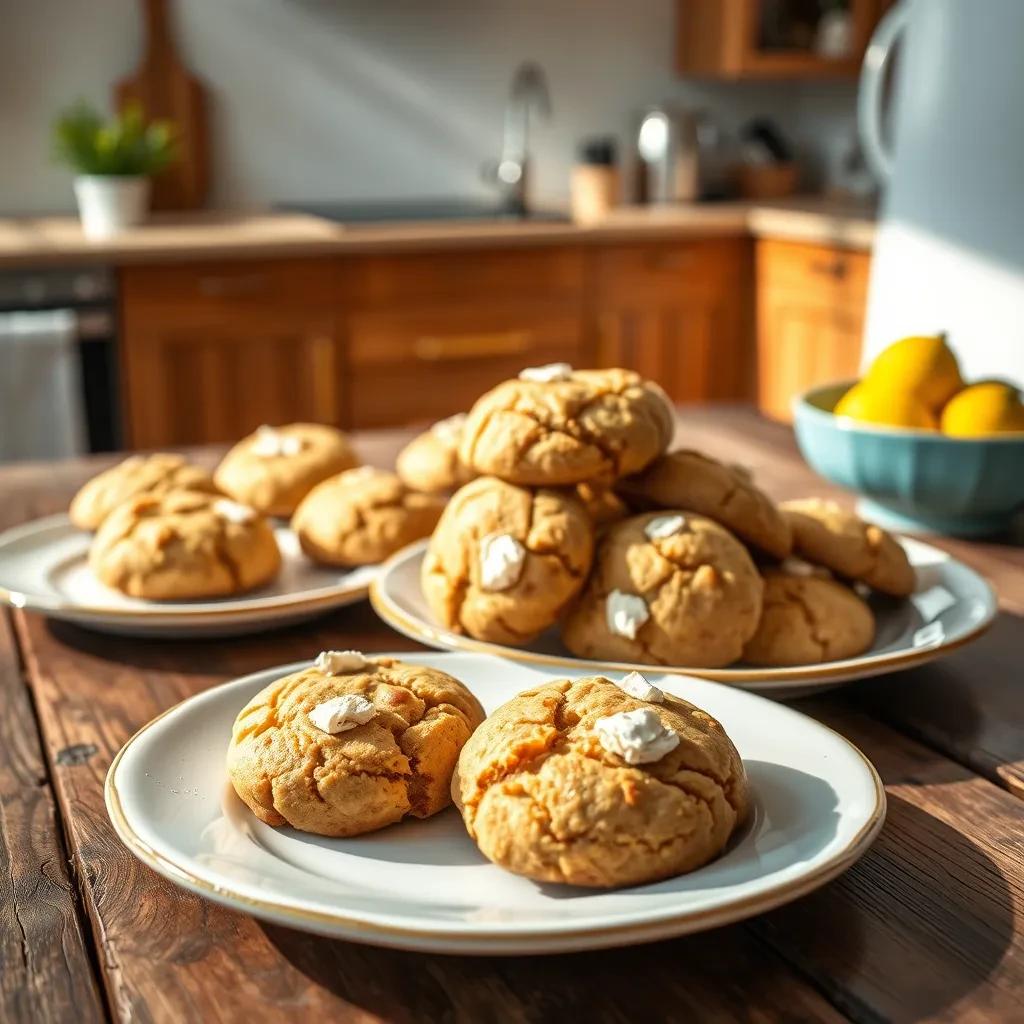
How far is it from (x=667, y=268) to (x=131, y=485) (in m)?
2.60

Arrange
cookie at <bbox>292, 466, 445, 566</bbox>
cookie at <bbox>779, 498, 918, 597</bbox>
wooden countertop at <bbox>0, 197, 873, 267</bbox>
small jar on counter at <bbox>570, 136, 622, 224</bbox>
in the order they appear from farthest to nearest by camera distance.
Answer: small jar on counter at <bbox>570, 136, 622, 224</bbox> → wooden countertop at <bbox>0, 197, 873, 267</bbox> → cookie at <bbox>292, 466, 445, 566</bbox> → cookie at <bbox>779, 498, 918, 597</bbox>

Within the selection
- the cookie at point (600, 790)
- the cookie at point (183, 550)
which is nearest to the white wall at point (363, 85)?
the cookie at point (183, 550)

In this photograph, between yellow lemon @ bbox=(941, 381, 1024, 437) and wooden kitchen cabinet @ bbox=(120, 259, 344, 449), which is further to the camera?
wooden kitchen cabinet @ bbox=(120, 259, 344, 449)

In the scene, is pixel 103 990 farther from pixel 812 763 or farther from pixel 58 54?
pixel 58 54

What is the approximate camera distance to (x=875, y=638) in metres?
0.96

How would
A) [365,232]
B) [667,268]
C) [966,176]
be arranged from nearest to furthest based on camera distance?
1. [966,176]
2. [365,232]
3. [667,268]

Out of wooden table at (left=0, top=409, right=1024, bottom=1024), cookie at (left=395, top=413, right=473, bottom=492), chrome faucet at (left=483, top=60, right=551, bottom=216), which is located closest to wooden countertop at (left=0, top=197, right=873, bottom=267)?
chrome faucet at (left=483, top=60, right=551, bottom=216)

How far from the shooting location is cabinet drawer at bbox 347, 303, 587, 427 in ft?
10.8

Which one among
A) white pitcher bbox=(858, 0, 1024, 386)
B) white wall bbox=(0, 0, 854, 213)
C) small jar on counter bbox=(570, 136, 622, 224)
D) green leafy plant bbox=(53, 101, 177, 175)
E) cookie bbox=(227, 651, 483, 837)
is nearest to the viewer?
cookie bbox=(227, 651, 483, 837)

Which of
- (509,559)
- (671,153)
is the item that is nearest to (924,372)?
(509,559)

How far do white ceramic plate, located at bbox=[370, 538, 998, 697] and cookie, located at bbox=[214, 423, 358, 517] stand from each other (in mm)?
188

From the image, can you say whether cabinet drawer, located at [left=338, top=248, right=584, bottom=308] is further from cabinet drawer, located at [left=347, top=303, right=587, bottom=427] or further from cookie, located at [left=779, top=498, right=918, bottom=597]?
cookie, located at [left=779, top=498, right=918, bottom=597]

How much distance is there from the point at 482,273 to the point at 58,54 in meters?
1.31

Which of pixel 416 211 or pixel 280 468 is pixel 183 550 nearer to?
pixel 280 468
